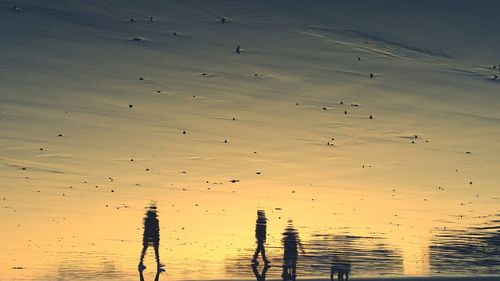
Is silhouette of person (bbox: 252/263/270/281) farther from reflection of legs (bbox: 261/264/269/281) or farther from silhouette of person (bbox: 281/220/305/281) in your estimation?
silhouette of person (bbox: 281/220/305/281)

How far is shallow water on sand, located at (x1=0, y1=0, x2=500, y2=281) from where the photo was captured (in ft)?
61.2

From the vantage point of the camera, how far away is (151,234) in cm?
2088

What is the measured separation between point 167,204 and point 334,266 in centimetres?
Result: 666

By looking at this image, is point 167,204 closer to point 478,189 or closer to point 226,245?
point 226,245

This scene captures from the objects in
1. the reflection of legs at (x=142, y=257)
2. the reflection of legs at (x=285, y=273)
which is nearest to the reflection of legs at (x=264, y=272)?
the reflection of legs at (x=285, y=273)

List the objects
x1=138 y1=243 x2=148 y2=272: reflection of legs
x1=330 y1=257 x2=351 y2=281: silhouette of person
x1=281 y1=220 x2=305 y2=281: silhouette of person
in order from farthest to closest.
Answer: x1=330 y1=257 x2=351 y2=281: silhouette of person → x1=281 y1=220 x2=305 y2=281: silhouette of person → x1=138 y1=243 x2=148 y2=272: reflection of legs

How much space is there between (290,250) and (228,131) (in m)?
5.18

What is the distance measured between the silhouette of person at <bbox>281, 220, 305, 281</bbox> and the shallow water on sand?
24cm

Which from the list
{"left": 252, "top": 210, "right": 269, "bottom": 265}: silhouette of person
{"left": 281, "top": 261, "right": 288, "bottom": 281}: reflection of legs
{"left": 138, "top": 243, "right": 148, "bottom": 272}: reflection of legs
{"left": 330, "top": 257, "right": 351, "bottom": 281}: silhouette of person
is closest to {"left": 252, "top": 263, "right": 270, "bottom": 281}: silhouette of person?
{"left": 252, "top": 210, "right": 269, "bottom": 265}: silhouette of person

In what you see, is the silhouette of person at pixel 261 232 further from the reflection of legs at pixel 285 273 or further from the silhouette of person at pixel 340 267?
the silhouette of person at pixel 340 267

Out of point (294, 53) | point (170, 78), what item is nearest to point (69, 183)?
point (170, 78)

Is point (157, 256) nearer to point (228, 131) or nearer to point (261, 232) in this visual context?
point (261, 232)

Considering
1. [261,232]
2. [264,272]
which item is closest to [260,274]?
[264,272]

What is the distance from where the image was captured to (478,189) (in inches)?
843
